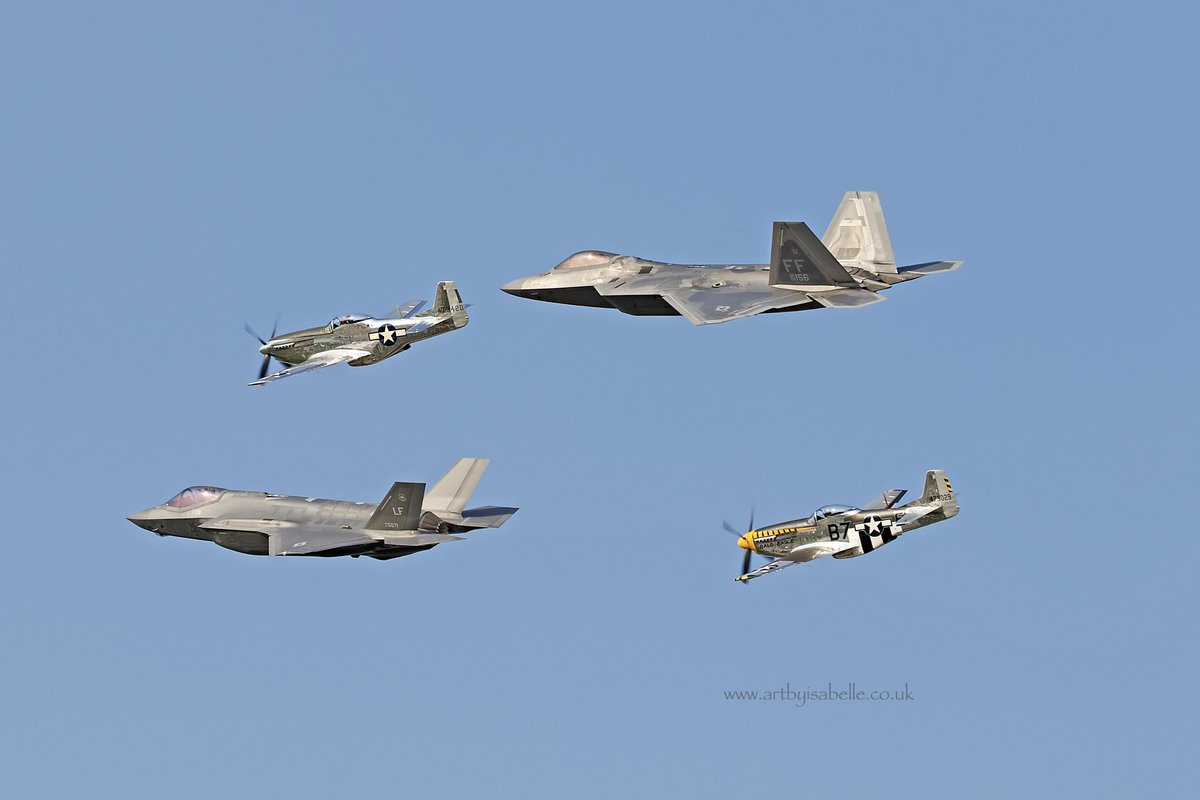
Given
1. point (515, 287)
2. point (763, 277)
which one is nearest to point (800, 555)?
point (763, 277)

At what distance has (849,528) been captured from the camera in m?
70.6

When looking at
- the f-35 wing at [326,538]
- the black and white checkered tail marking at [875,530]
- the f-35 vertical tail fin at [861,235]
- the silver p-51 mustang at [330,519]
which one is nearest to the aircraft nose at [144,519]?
the silver p-51 mustang at [330,519]

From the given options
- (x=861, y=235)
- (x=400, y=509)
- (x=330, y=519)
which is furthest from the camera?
(x=861, y=235)

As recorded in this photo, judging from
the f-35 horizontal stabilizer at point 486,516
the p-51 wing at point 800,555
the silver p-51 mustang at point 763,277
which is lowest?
the p-51 wing at point 800,555

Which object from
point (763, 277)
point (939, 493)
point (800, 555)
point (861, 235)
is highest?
point (861, 235)

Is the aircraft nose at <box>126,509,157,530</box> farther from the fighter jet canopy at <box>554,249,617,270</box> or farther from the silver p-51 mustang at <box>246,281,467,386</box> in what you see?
the fighter jet canopy at <box>554,249,617,270</box>

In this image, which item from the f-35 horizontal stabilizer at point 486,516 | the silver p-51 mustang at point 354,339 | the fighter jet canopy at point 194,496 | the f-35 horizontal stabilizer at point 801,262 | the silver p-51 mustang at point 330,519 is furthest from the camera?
the silver p-51 mustang at point 354,339

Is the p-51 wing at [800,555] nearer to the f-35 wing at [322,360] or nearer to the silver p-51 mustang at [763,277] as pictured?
the silver p-51 mustang at [763,277]

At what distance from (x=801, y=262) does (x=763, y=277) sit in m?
2.33

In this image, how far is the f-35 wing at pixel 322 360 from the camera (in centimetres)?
7056

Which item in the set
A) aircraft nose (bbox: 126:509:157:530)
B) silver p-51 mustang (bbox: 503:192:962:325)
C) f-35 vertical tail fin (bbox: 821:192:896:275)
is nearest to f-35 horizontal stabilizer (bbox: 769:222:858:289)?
silver p-51 mustang (bbox: 503:192:962:325)

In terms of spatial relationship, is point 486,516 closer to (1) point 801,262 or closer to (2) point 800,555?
(2) point 800,555

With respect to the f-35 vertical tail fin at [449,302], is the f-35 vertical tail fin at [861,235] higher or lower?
higher

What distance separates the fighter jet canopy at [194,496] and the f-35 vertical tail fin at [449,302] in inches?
404
